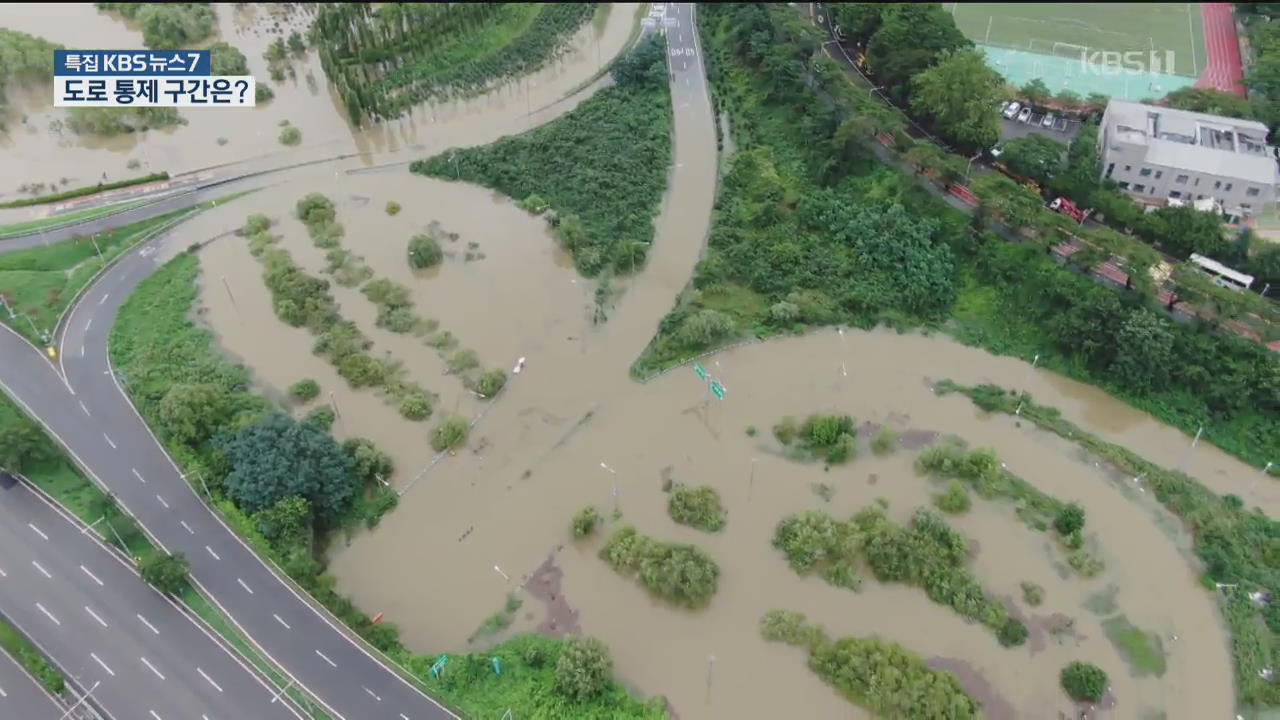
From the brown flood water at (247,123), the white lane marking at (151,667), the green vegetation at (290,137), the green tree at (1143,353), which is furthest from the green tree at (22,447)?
the green tree at (1143,353)

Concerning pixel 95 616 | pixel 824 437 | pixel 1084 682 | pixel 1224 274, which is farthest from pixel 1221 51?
pixel 95 616

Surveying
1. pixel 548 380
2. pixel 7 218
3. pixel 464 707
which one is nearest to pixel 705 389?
pixel 548 380

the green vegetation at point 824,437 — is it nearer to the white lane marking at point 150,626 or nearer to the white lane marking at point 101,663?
the white lane marking at point 150,626

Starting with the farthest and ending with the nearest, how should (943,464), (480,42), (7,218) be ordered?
(480,42)
(7,218)
(943,464)

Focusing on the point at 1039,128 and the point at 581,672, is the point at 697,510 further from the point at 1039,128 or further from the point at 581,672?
the point at 1039,128

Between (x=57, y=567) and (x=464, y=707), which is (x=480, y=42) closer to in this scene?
(x=57, y=567)

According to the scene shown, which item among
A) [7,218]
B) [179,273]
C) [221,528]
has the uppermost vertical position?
[7,218]

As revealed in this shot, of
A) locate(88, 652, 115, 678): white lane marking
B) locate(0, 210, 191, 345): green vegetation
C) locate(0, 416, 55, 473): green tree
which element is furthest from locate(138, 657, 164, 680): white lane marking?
locate(0, 210, 191, 345): green vegetation

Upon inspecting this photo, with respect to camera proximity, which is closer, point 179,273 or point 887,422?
point 887,422
